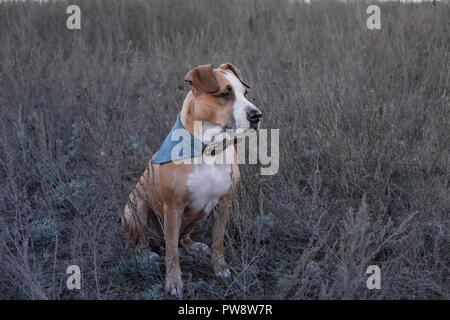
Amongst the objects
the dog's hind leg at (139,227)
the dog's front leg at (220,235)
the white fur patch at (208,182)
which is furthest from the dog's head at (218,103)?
the dog's hind leg at (139,227)

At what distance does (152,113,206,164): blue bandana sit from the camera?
2.79 m

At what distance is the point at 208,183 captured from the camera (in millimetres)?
2797

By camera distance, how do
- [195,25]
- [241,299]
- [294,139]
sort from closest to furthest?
[241,299] < [294,139] < [195,25]

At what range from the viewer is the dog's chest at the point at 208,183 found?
2.78 meters

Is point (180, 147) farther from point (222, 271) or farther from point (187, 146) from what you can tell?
point (222, 271)

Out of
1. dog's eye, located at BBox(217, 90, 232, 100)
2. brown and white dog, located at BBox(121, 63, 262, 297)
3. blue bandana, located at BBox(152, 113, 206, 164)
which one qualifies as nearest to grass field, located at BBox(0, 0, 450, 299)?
brown and white dog, located at BBox(121, 63, 262, 297)

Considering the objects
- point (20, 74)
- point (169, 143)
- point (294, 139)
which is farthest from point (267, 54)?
point (169, 143)

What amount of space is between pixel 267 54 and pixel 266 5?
1.65 m

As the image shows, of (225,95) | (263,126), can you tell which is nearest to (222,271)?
(225,95)

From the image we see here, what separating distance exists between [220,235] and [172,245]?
13.8 inches

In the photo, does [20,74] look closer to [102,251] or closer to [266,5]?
[102,251]

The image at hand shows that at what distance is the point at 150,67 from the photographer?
5.95m

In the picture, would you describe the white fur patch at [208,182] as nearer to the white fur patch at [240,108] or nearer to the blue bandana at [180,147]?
the blue bandana at [180,147]

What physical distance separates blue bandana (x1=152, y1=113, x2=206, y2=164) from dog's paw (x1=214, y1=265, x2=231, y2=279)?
77 cm
